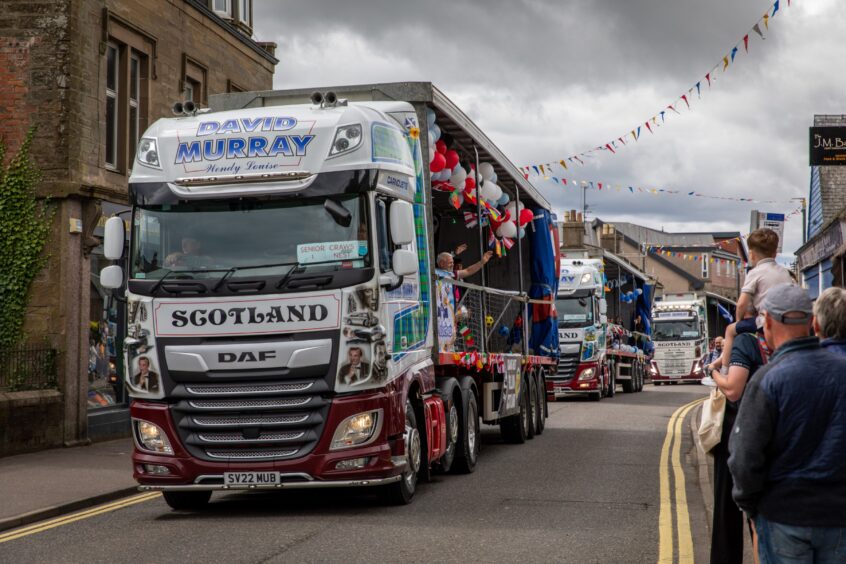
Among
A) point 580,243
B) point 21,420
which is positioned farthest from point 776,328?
point 580,243

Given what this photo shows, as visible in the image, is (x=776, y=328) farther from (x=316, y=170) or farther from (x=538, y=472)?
(x=538, y=472)

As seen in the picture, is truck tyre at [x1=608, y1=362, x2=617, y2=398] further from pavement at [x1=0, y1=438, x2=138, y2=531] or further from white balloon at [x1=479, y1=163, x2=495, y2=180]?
white balloon at [x1=479, y1=163, x2=495, y2=180]

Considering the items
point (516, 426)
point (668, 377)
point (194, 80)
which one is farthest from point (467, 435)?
point (668, 377)

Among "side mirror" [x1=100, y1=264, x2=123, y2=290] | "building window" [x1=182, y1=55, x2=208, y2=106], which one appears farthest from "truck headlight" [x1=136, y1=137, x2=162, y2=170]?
"building window" [x1=182, y1=55, x2=208, y2=106]

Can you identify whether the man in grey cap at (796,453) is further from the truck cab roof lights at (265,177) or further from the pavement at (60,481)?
the pavement at (60,481)

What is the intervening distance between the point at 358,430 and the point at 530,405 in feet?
27.5

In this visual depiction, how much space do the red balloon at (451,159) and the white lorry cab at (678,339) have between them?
3497 centimetres

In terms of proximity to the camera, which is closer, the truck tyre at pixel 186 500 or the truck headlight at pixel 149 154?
the truck headlight at pixel 149 154

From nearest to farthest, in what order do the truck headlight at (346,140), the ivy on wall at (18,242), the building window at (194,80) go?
the truck headlight at (346,140), the ivy on wall at (18,242), the building window at (194,80)

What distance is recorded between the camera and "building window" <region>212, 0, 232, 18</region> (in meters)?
24.8

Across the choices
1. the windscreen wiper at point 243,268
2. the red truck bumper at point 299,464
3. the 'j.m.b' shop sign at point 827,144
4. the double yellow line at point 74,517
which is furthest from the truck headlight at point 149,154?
the 'j.m.b' shop sign at point 827,144

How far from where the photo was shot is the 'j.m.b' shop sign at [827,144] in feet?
85.8

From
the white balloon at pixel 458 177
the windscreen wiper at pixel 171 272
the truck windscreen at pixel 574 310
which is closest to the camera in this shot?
the windscreen wiper at pixel 171 272

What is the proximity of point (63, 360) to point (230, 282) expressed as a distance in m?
8.66
